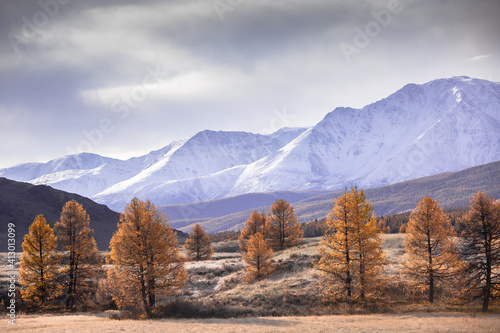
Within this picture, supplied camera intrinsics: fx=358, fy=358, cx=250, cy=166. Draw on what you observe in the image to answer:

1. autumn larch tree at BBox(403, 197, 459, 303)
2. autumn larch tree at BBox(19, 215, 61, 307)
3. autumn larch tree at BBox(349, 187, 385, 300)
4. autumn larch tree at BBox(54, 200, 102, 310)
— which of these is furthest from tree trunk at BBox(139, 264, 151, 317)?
autumn larch tree at BBox(403, 197, 459, 303)

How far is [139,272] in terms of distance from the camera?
3453 cm

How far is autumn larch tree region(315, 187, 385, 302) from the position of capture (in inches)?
1421

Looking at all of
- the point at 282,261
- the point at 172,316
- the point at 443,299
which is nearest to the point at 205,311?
the point at 172,316

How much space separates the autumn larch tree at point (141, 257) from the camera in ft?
111

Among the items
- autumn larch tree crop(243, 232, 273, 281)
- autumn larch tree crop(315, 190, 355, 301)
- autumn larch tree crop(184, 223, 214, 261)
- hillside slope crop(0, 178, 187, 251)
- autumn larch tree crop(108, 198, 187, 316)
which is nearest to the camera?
autumn larch tree crop(108, 198, 187, 316)

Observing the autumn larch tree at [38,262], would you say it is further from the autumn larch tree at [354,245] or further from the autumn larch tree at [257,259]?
the autumn larch tree at [354,245]

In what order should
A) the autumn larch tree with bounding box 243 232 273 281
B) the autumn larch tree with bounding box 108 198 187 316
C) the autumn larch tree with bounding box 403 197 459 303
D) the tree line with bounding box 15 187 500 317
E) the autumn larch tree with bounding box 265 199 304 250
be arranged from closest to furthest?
the autumn larch tree with bounding box 108 198 187 316 → the tree line with bounding box 15 187 500 317 → the autumn larch tree with bounding box 403 197 459 303 → the autumn larch tree with bounding box 243 232 273 281 → the autumn larch tree with bounding box 265 199 304 250

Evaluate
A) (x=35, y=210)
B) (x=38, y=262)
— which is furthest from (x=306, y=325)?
(x=35, y=210)

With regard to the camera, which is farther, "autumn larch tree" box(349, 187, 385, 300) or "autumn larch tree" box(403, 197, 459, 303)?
"autumn larch tree" box(403, 197, 459, 303)

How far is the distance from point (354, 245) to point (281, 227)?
32263 millimetres

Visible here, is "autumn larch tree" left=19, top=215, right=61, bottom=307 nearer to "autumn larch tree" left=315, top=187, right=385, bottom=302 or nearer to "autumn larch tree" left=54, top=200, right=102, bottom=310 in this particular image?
"autumn larch tree" left=54, top=200, right=102, bottom=310

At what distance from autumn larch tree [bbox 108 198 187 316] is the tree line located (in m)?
0.09

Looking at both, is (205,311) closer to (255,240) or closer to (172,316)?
(172,316)

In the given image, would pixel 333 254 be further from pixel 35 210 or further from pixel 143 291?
pixel 35 210
